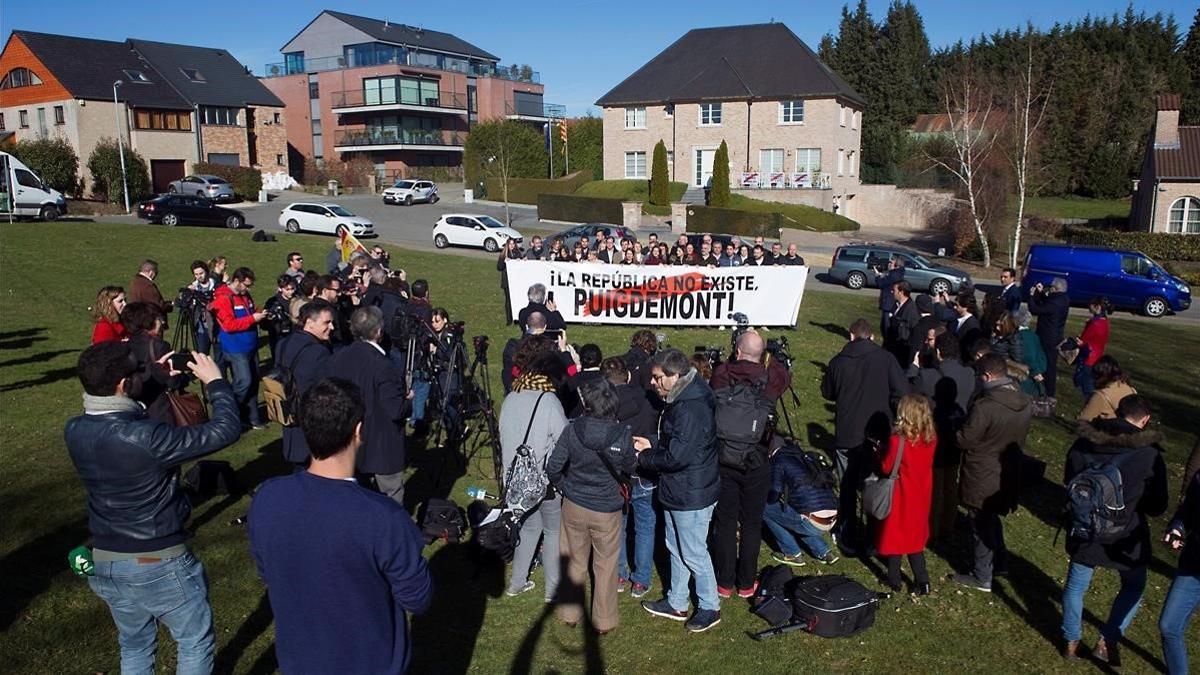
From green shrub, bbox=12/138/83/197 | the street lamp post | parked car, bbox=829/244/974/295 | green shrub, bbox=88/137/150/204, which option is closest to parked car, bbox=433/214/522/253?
parked car, bbox=829/244/974/295

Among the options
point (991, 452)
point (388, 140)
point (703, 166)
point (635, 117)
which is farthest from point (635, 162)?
point (991, 452)

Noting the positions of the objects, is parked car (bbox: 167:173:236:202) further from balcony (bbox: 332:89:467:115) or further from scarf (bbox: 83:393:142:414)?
scarf (bbox: 83:393:142:414)

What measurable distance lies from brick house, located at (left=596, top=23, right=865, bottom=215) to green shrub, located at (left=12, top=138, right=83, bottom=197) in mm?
29108

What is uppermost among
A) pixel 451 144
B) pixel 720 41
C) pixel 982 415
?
pixel 720 41

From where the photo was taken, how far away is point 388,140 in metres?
59.6

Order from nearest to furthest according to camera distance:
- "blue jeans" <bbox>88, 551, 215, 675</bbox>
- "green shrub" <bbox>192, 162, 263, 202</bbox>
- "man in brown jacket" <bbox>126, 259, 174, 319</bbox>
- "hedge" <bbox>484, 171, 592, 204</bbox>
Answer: "blue jeans" <bbox>88, 551, 215, 675</bbox>, "man in brown jacket" <bbox>126, 259, 174, 319</bbox>, "green shrub" <bbox>192, 162, 263, 202</bbox>, "hedge" <bbox>484, 171, 592, 204</bbox>

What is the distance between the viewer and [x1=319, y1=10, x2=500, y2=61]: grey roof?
207ft

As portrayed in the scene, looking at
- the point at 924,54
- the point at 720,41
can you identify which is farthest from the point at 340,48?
the point at 924,54

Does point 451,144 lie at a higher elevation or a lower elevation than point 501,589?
higher

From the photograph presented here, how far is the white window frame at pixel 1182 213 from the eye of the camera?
34562mm

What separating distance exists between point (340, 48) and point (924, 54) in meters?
53.7

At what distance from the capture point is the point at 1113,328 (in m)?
20.7

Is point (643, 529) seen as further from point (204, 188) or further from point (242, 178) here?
point (242, 178)

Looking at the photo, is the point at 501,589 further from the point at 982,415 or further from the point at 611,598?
the point at 982,415
